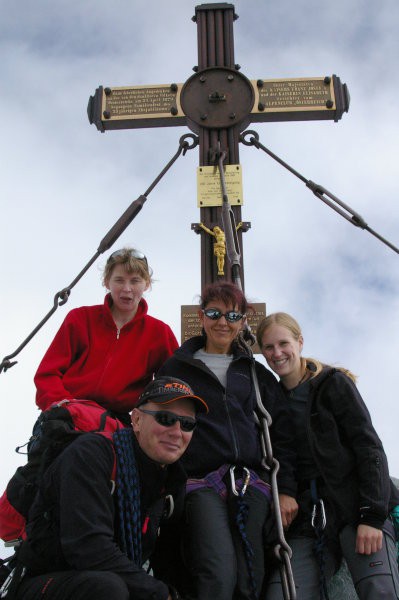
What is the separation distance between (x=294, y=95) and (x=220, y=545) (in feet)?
16.1

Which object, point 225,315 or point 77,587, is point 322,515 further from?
point 77,587

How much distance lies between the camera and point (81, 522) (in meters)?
2.15

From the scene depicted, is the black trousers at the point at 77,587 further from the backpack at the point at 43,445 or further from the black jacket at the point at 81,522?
the backpack at the point at 43,445

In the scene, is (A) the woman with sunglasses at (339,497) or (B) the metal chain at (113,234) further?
(B) the metal chain at (113,234)

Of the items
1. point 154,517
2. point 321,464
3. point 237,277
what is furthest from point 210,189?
point 154,517

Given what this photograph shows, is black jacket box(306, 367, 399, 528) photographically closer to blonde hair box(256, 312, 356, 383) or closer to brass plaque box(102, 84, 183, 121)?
blonde hair box(256, 312, 356, 383)

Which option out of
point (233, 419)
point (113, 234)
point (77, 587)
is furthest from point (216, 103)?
point (77, 587)

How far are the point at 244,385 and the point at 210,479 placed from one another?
58 cm

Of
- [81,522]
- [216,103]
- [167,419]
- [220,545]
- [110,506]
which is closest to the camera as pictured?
[81,522]

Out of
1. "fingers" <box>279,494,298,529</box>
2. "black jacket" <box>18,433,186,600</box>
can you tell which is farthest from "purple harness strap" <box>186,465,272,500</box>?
"black jacket" <box>18,433,186,600</box>

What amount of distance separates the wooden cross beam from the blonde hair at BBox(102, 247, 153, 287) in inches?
73.2

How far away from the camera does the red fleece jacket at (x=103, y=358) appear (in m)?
3.33

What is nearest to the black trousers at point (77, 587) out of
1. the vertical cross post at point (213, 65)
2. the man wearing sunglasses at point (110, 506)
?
the man wearing sunglasses at point (110, 506)

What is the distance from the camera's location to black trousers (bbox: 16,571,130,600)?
2.02 meters
